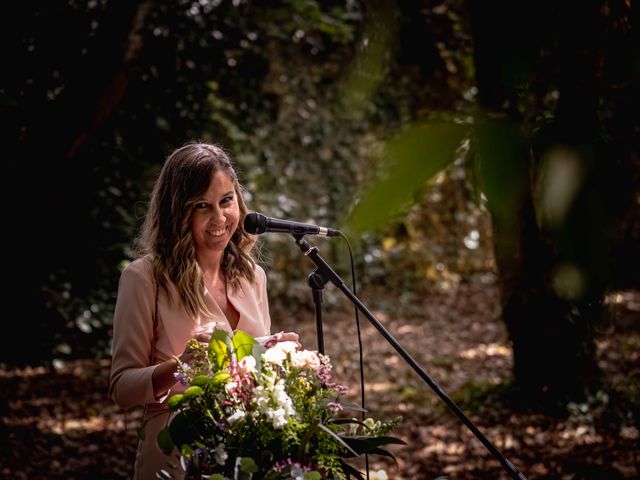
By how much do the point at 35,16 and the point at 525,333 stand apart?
3.72m

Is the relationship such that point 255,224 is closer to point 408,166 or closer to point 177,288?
point 177,288

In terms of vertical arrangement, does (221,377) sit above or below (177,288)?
below

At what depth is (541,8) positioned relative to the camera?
47cm

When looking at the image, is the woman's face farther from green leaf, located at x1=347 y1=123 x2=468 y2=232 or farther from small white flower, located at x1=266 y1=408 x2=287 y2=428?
green leaf, located at x1=347 y1=123 x2=468 y2=232

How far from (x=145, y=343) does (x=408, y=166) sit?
166 centimetres

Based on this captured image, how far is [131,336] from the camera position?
6.13ft

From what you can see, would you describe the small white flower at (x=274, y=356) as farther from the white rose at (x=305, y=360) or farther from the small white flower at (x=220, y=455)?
the small white flower at (x=220, y=455)

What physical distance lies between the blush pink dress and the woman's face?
19cm

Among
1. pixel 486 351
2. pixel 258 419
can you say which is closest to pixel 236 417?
pixel 258 419

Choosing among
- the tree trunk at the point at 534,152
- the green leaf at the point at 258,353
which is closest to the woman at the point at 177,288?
the green leaf at the point at 258,353

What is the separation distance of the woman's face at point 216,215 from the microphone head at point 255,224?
38 centimetres

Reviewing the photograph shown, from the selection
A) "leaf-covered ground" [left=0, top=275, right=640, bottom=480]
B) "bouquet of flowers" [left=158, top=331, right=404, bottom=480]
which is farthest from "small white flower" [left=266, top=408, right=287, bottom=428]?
"leaf-covered ground" [left=0, top=275, right=640, bottom=480]

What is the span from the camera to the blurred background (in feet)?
1.34

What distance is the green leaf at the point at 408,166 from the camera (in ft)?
1.26
